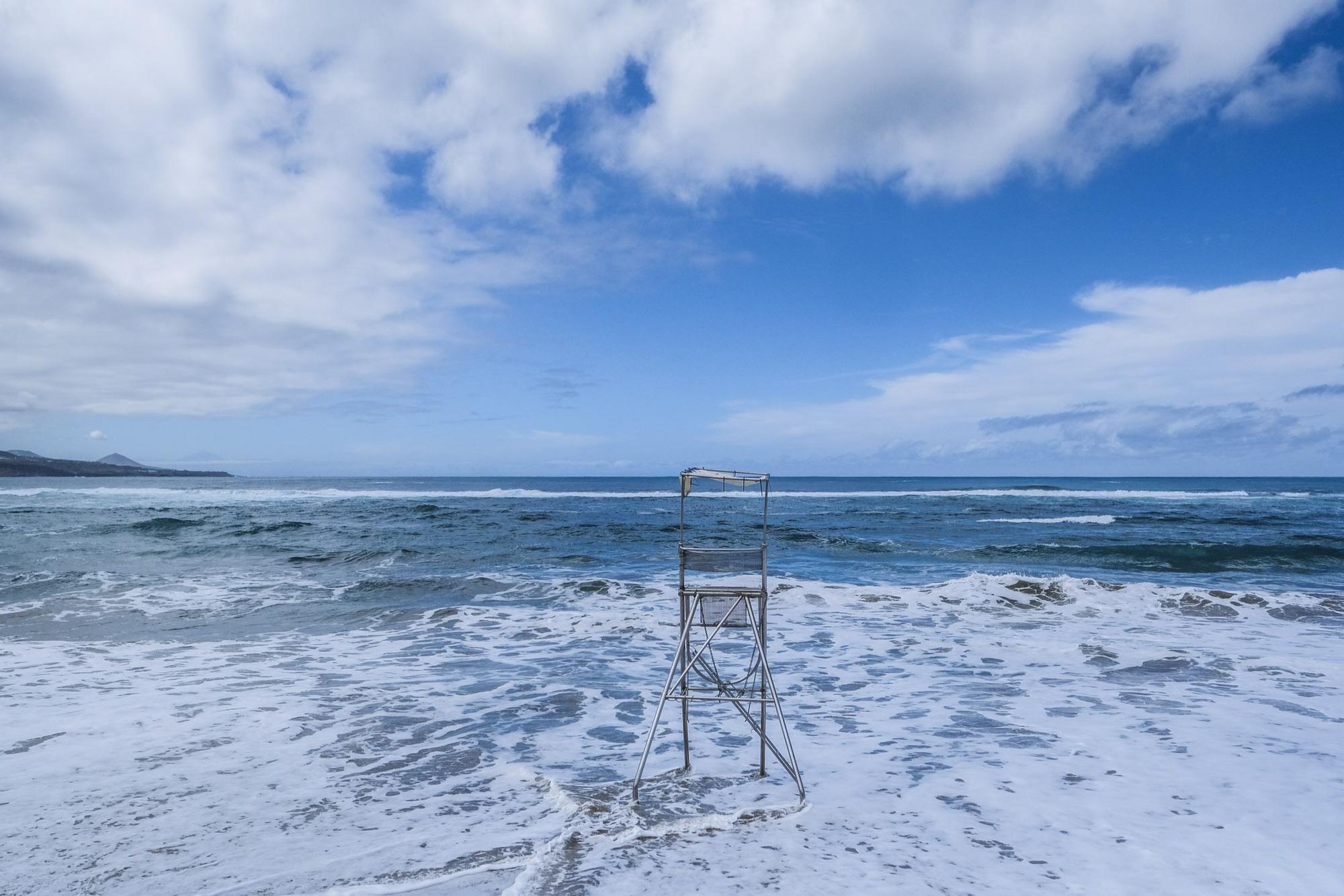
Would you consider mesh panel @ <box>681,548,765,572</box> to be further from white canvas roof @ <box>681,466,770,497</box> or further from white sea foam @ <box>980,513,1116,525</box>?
white sea foam @ <box>980,513,1116,525</box>

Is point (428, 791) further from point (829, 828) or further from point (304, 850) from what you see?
point (829, 828)

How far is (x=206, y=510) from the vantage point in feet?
137

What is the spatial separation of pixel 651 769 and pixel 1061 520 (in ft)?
123

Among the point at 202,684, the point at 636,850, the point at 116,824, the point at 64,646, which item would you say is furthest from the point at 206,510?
the point at 636,850

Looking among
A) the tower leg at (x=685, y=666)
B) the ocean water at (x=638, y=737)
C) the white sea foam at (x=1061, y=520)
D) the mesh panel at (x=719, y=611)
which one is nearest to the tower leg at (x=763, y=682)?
the mesh panel at (x=719, y=611)

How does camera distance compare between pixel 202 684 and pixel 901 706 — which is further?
pixel 202 684

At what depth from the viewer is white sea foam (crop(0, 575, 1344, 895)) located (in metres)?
4.43

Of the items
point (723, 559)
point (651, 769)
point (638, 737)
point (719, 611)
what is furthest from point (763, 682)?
point (638, 737)

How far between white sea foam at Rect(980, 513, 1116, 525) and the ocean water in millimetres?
17837

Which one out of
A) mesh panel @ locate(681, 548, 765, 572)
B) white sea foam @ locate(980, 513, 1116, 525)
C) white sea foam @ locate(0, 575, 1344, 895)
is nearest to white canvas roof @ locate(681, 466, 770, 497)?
mesh panel @ locate(681, 548, 765, 572)

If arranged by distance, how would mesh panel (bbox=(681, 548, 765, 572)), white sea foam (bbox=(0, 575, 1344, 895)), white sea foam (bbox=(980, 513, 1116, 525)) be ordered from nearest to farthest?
white sea foam (bbox=(0, 575, 1344, 895)) → mesh panel (bbox=(681, 548, 765, 572)) → white sea foam (bbox=(980, 513, 1116, 525))

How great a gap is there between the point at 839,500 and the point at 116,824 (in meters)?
54.9

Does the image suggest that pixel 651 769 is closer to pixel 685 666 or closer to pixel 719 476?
pixel 685 666

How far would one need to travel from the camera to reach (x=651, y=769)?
607cm
